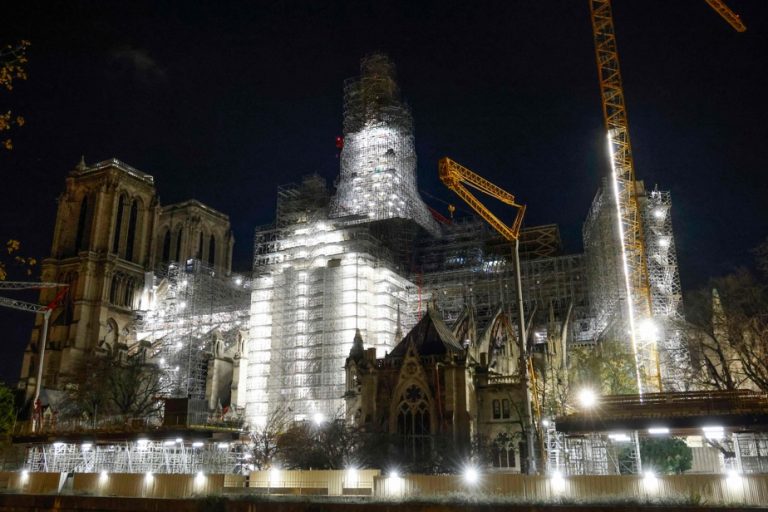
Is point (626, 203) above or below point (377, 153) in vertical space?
below

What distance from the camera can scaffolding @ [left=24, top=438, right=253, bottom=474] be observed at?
45531mm

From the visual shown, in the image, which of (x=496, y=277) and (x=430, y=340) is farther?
(x=496, y=277)

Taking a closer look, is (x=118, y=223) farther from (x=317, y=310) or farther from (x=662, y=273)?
(x=662, y=273)

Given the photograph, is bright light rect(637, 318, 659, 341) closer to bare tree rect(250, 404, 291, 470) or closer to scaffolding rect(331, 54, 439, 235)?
bare tree rect(250, 404, 291, 470)

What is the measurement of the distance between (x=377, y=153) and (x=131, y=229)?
4152cm

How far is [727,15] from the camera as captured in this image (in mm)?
68625

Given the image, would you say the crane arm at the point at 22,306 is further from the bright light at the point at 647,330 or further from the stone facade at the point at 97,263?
the bright light at the point at 647,330

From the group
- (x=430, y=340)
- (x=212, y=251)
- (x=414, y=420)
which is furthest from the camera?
(x=212, y=251)

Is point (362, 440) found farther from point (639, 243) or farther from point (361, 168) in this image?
point (361, 168)

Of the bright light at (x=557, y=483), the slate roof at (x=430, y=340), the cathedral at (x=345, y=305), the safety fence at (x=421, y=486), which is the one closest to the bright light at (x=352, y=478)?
the safety fence at (x=421, y=486)

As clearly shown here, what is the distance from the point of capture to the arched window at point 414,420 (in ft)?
153

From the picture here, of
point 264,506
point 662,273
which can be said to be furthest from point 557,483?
point 662,273

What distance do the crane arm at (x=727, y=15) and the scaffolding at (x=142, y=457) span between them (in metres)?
59.0

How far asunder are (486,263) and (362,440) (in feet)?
126
